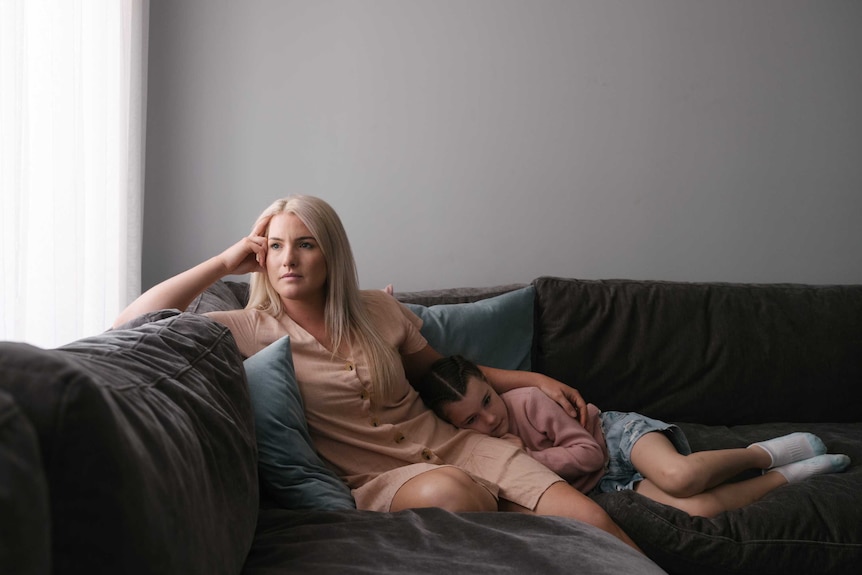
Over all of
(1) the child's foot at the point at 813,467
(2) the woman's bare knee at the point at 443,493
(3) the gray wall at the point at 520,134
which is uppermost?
(3) the gray wall at the point at 520,134

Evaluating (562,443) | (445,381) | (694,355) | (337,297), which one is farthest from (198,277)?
(694,355)

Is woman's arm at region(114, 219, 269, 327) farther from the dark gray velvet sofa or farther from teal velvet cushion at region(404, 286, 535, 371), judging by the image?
teal velvet cushion at region(404, 286, 535, 371)

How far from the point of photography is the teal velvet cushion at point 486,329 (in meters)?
2.14

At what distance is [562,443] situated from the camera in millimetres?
1870

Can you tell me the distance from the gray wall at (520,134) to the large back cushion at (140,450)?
140 centimetres

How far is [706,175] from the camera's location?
2.77 m

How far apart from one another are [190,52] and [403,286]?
3.51 ft

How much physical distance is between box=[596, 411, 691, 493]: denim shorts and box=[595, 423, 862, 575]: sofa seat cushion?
20 centimetres

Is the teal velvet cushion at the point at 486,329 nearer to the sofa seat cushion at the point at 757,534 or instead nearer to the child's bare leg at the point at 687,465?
the child's bare leg at the point at 687,465

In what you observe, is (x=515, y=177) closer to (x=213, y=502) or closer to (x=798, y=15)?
(x=798, y=15)

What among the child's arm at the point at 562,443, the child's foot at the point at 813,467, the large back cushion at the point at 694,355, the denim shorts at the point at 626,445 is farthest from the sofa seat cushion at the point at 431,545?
the large back cushion at the point at 694,355

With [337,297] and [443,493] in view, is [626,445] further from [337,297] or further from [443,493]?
[337,297]

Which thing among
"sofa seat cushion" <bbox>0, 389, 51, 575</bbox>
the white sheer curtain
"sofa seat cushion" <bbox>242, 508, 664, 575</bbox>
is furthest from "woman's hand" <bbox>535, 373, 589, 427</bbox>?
"sofa seat cushion" <bbox>0, 389, 51, 575</bbox>

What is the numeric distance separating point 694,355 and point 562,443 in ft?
2.31
